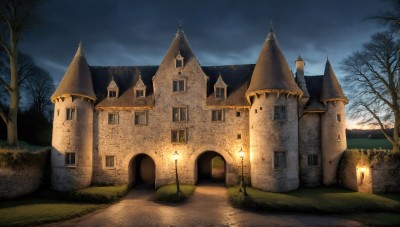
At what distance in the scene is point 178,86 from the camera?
2916 cm

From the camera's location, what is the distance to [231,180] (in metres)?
27.5

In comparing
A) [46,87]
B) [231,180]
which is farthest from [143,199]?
[46,87]

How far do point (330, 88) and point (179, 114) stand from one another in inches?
629

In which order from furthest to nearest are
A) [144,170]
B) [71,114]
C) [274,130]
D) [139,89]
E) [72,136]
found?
1. [144,170]
2. [139,89]
3. [71,114]
4. [72,136]
5. [274,130]

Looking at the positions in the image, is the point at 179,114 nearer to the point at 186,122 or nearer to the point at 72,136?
the point at 186,122

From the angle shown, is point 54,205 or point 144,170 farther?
point 144,170

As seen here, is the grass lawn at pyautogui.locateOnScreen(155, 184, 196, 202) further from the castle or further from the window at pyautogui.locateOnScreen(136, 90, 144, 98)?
the window at pyautogui.locateOnScreen(136, 90, 144, 98)

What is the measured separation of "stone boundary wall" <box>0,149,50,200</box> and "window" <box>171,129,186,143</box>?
12896 millimetres

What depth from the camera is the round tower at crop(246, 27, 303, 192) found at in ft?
83.8

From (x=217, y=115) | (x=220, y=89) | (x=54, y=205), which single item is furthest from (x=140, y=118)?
(x=54, y=205)

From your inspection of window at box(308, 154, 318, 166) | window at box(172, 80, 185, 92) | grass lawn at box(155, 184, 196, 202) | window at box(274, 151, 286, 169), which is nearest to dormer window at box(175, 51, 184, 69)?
window at box(172, 80, 185, 92)

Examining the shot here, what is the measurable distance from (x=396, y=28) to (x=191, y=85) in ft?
58.2

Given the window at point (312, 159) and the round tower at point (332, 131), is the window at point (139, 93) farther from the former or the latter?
the round tower at point (332, 131)

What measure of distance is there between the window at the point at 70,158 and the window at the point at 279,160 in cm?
1942
